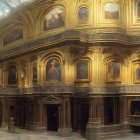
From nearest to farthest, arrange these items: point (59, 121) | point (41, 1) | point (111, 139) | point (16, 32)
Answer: point (111, 139)
point (59, 121)
point (41, 1)
point (16, 32)

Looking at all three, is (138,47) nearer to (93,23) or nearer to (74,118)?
(93,23)

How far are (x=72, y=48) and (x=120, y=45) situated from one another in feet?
14.8

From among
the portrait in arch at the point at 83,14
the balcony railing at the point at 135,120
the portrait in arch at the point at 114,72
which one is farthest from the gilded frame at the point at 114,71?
the portrait in arch at the point at 83,14

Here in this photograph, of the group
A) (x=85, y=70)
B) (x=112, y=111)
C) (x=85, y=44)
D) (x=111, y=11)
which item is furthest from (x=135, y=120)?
(x=111, y=11)

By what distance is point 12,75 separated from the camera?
39.5 m

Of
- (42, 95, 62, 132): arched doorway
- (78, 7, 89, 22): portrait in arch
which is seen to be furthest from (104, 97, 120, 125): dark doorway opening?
(78, 7, 89, 22): portrait in arch

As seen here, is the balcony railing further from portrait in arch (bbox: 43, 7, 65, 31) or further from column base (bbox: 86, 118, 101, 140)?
portrait in arch (bbox: 43, 7, 65, 31)

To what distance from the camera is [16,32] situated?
39.5m

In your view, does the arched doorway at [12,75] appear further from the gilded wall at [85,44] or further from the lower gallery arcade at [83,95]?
the lower gallery arcade at [83,95]

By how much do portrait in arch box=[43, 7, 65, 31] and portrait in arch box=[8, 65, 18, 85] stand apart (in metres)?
6.64

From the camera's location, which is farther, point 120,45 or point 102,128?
point 120,45

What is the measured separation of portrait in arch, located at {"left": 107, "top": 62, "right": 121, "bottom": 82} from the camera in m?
32.6

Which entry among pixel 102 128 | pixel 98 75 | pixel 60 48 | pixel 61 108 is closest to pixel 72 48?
pixel 60 48

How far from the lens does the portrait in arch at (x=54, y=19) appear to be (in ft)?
113
